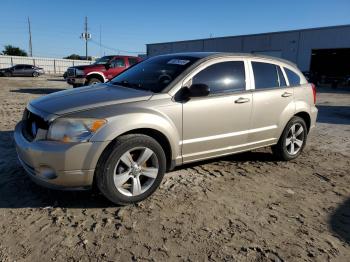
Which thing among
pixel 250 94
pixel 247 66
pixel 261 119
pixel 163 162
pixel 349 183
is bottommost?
pixel 349 183

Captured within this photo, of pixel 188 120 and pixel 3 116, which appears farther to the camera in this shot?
pixel 3 116

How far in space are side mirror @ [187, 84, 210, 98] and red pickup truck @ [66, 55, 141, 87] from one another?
36.3 ft

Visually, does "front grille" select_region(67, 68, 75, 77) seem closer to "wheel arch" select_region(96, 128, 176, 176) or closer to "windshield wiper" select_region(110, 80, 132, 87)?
"windshield wiper" select_region(110, 80, 132, 87)

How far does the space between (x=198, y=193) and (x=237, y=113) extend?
4.08ft

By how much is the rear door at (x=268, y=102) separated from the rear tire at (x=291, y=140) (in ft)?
0.56

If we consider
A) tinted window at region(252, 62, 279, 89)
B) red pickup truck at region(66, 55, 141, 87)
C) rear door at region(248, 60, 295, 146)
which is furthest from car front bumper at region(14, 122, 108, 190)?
red pickup truck at region(66, 55, 141, 87)

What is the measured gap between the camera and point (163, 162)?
156 inches

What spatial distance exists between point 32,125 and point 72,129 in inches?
28.6

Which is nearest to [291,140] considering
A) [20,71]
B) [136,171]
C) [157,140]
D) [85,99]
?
[157,140]

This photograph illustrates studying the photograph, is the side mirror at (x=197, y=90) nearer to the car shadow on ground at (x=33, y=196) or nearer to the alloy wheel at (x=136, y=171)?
the alloy wheel at (x=136, y=171)

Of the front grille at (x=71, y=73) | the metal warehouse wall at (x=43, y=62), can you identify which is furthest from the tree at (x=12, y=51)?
the front grille at (x=71, y=73)

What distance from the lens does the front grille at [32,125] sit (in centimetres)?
360

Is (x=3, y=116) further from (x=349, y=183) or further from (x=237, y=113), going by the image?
(x=349, y=183)

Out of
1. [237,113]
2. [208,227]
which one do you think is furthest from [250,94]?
[208,227]
